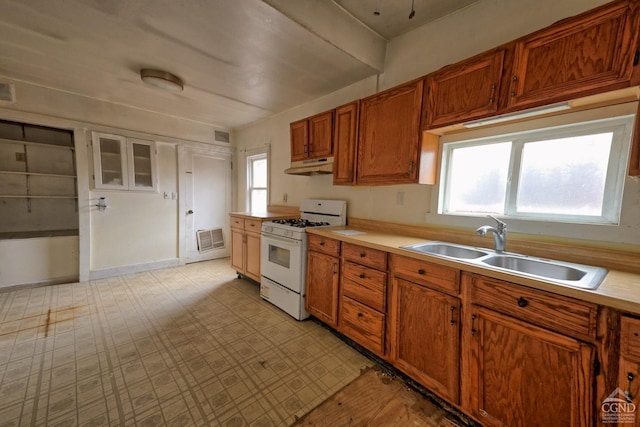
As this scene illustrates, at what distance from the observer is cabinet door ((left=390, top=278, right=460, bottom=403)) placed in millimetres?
1389

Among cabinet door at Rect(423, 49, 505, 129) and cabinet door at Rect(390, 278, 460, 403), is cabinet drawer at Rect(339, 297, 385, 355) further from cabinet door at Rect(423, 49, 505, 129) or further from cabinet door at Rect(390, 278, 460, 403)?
cabinet door at Rect(423, 49, 505, 129)

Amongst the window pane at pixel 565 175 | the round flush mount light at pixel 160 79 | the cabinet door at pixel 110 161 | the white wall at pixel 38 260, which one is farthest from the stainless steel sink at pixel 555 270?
the white wall at pixel 38 260

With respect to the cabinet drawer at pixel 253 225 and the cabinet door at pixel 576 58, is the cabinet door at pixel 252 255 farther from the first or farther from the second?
the cabinet door at pixel 576 58

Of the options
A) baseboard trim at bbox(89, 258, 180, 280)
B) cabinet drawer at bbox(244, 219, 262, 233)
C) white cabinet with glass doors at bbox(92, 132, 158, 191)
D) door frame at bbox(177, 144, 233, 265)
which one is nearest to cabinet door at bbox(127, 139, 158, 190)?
white cabinet with glass doors at bbox(92, 132, 158, 191)

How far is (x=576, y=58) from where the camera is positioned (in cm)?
119

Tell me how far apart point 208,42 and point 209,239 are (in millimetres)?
3375

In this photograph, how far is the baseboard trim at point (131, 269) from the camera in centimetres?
346

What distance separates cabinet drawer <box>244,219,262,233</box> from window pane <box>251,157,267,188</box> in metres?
1.19

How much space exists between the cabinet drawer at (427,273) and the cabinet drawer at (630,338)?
58 centimetres

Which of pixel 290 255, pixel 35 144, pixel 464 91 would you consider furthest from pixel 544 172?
pixel 35 144

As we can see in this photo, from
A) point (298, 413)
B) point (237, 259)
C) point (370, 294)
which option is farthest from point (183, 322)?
point (370, 294)

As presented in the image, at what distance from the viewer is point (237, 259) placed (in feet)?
11.6

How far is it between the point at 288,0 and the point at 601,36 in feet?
5.64

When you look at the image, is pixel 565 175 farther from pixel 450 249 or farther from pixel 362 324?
pixel 362 324
